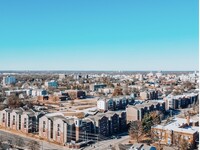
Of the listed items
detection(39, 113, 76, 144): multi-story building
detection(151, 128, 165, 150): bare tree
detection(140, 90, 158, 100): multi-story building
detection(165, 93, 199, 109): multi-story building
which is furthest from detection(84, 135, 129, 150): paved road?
detection(140, 90, 158, 100): multi-story building

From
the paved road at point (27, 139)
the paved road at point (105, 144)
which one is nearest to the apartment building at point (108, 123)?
the paved road at point (105, 144)

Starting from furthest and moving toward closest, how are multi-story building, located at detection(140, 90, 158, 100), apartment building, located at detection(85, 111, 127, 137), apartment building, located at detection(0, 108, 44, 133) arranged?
1. multi-story building, located at detection(140, 90, 158, 100)
2. apartment building, located at detection(0, 108, 44, 133)
3. apartment building, located at detection(85, 111, 127, 137)

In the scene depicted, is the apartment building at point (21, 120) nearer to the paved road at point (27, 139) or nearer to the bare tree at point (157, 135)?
the paved road at point (27, 139)

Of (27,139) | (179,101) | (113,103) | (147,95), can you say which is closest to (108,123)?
(27,139)

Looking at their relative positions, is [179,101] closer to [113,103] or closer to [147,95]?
[147,95]

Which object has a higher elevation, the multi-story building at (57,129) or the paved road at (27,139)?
the multi-story building at (57,129)

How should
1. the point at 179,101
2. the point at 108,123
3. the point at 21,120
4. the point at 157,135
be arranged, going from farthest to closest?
the point at 179,101, the point at 21,120, the point at 108,123, the point at 157,135

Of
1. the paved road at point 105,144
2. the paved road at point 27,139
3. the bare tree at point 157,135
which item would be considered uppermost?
the bare tree at point 157,135

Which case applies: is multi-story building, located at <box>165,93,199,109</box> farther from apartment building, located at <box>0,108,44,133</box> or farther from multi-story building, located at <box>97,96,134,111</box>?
apartment building, located at <box>0,108,44,133</box>
